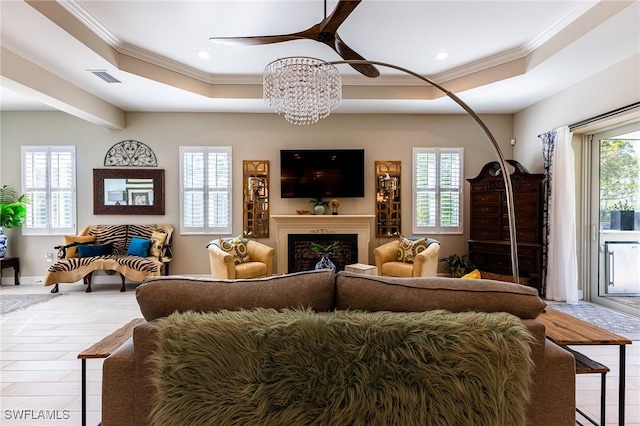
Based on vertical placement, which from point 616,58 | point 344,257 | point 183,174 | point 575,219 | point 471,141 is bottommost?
point 344,257

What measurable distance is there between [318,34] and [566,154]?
12.0 feet

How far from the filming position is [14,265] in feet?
16.9

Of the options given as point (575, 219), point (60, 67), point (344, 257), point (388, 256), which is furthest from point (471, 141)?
point (60, 67)

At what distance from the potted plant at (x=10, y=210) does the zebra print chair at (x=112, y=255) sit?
0.91 meters

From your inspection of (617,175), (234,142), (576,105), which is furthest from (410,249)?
(234,142)

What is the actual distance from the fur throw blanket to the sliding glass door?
153 inches

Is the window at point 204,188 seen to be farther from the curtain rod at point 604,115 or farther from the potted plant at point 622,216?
the potted plant at point 622,216

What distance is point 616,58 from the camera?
3377 mm

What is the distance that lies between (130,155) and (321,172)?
10.5 ft

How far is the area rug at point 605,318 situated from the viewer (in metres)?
3.17

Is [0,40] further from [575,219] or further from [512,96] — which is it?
[575,219]

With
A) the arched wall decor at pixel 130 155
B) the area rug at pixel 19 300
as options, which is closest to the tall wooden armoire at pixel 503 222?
the arched wall decor at pixel 130 155

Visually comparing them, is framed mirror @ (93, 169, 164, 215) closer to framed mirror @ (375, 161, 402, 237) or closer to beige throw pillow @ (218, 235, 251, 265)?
beige throw pillow @ (218, 235, 251, 265)

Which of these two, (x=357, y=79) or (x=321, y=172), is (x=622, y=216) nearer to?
(x=357, y=79)
